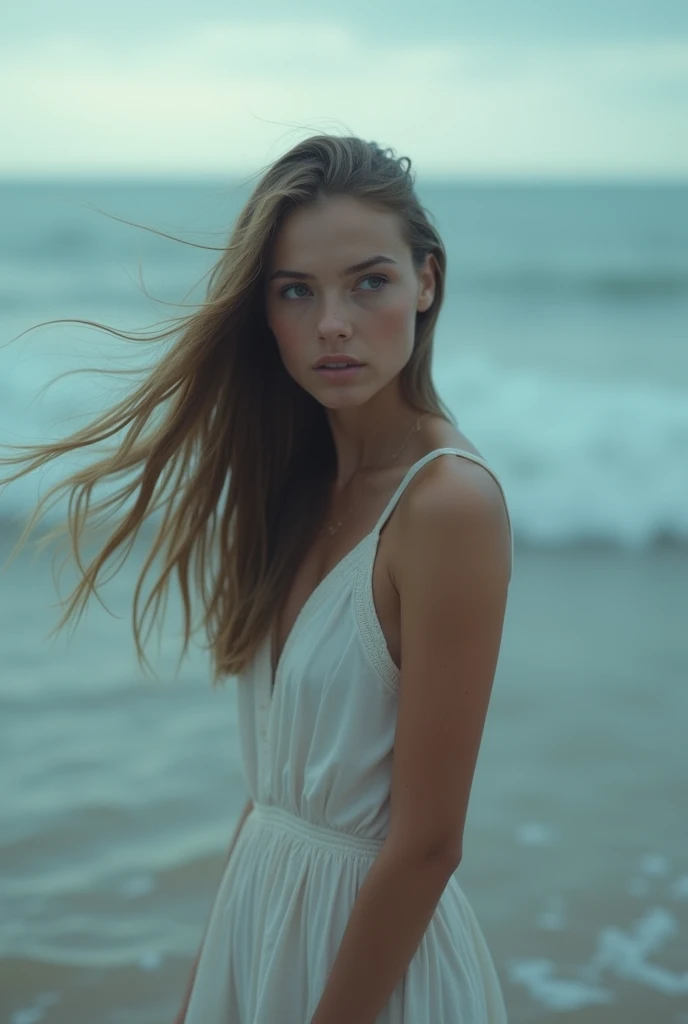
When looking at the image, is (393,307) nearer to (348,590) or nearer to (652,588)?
(348,590)

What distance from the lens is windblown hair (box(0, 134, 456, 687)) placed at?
6.01 feet

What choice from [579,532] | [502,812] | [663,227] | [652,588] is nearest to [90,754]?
[502,812]

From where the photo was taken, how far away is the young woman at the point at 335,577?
1533 millimetres

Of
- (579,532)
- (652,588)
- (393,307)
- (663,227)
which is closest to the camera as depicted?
(393,307)

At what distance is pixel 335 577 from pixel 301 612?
103mm

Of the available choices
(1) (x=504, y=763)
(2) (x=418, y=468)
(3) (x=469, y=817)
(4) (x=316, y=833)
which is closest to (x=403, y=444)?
(2) (x=418, y=468)

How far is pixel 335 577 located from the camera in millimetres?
1756

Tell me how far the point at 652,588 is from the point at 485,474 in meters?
4.42

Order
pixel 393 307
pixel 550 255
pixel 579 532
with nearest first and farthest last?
pixel 393 307, pixel 579 532, pixel 550 255

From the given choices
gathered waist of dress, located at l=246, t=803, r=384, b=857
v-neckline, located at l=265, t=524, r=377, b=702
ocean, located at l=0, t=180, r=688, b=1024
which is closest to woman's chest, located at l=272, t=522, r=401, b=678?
v-neckline, located at l=265, t=524, r=377, b=702

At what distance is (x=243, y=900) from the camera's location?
187cm

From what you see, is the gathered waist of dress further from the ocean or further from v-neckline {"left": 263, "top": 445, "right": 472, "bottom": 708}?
the ocean

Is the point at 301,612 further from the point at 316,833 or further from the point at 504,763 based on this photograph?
the point at 504,763

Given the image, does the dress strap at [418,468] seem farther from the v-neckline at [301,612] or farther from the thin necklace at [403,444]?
the thin necklace at [403,444]
